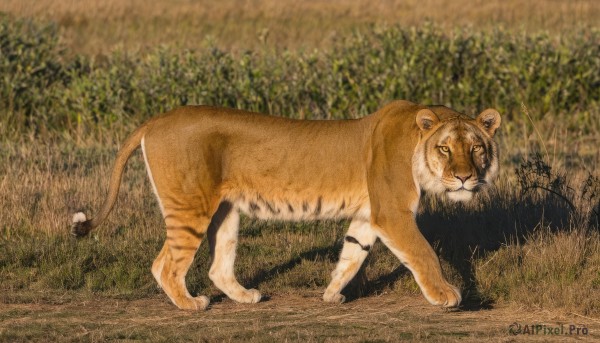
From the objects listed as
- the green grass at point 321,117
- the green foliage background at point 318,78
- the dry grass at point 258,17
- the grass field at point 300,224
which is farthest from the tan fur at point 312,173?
the dry grass at point 258,17

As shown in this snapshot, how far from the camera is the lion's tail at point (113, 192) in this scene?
7375 mm

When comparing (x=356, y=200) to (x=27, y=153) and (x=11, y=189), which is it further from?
(x=27, y=153)

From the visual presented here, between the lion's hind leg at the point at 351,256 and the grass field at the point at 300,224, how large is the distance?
0.48ft

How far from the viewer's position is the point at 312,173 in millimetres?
7590

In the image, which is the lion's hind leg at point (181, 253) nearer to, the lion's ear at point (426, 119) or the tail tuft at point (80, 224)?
the tail tuft at point (80, 224)

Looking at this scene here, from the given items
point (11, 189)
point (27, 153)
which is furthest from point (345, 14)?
point (11, 189)

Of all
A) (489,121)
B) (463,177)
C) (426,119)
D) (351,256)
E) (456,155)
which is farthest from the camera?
(351,256)

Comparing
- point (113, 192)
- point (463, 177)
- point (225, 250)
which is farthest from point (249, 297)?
point (463, 177)

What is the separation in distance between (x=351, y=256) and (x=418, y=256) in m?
0.80

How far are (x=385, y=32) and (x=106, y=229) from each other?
28.5 feet

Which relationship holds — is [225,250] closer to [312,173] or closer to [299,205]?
[299,205]

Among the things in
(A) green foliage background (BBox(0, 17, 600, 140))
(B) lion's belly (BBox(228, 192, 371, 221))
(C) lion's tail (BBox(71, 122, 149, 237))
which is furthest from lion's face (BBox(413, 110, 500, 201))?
(A) green foliage background (BBox(0, 17, 600, 140))

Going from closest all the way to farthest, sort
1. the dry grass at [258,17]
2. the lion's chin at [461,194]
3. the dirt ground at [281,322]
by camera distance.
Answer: the dirt ground at [281,322], the lion's chin at [461,194], the dry grass at [258,17]

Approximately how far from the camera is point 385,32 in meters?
17.2
